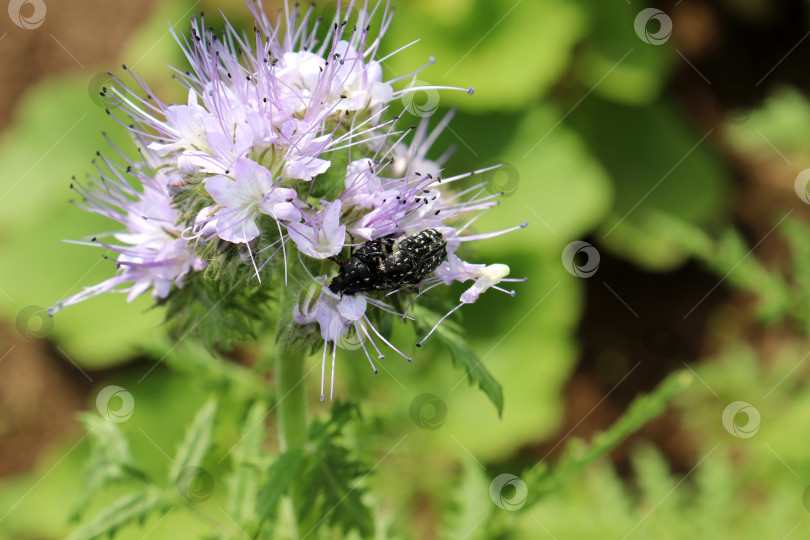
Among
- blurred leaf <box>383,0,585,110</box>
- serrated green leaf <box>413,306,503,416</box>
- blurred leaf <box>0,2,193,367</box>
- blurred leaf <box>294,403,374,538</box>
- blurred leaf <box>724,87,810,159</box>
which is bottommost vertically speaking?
blurred leaf <box>0,2,193,367</box>

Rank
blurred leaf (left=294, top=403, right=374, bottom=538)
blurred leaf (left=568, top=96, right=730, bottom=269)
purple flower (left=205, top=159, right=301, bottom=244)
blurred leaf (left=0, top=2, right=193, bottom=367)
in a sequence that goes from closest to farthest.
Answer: purple flower (left=205, top=159, right=301, bottom=244) → blurred leaf (left=294, top=403, right=374, bottom=538) → blurred leaf (left=0, top=2, right=193, bottom=367) → blurred leaf (left=568, top=96, right=730, bottom=269)

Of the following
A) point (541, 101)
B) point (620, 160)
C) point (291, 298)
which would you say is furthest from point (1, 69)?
point (291, 298)

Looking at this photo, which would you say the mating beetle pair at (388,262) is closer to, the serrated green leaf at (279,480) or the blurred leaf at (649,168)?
the serrated green leaf at (279,480)
